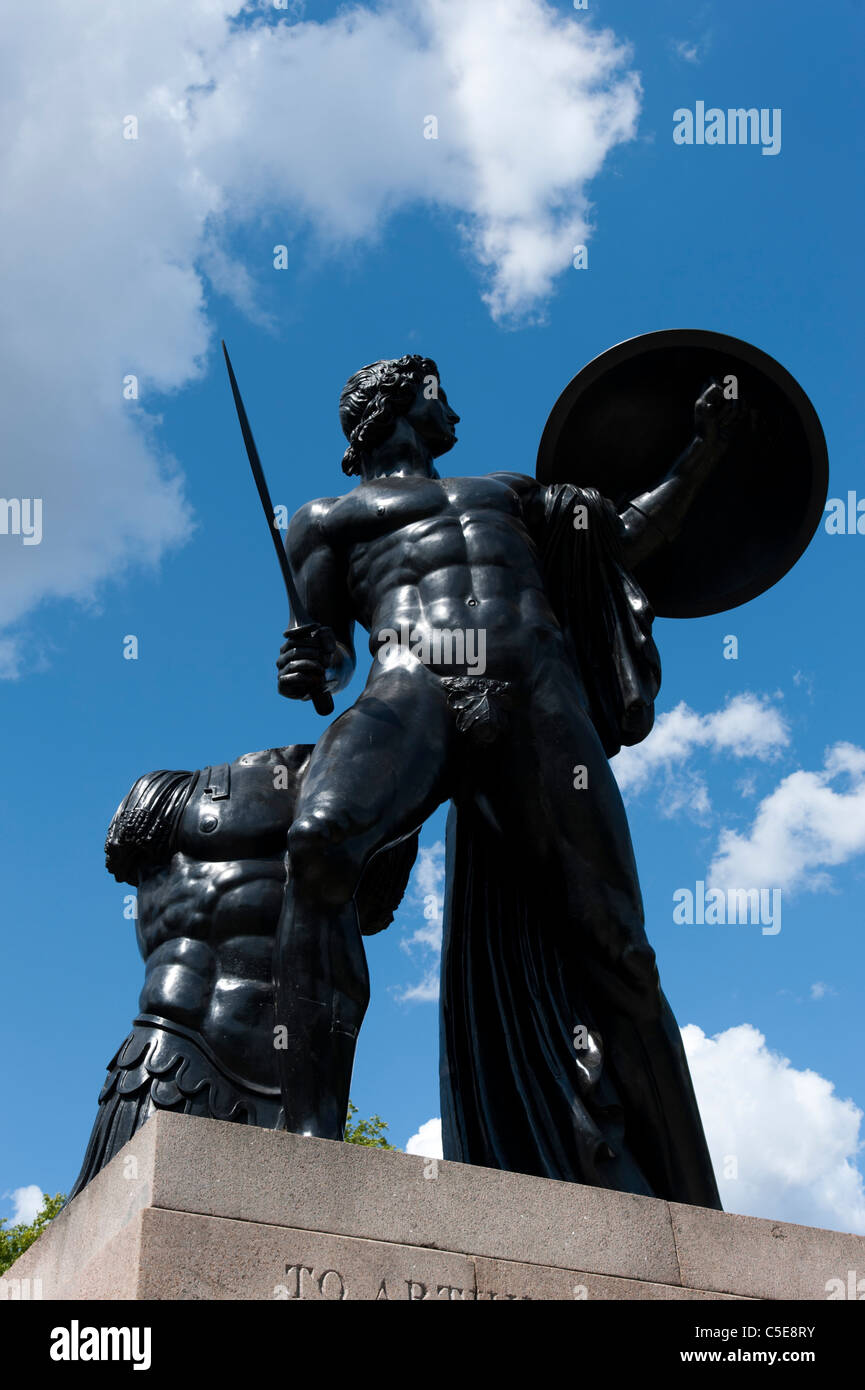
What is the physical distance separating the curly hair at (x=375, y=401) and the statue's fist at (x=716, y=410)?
70.5 inches

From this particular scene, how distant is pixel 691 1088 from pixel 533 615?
2.71 metres

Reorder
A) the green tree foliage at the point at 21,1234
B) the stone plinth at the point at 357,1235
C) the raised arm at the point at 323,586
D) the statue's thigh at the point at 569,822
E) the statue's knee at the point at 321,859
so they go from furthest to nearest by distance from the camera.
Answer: the green tree foliage at the point at 21,1234 < the raised arm at the point at 323,586 < the statue's thigh at the point at 569,822 < the statue's knee at the point at 321,859 < the stone plinth at the point at 357,1235

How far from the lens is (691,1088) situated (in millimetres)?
8109

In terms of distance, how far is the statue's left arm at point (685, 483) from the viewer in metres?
10.2

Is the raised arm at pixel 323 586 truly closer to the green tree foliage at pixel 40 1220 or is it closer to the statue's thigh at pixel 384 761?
the statue's thigh at pixel 384 761

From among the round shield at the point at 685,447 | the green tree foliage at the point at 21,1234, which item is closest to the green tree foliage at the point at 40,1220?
the green tree foliage at the point at 21,1234

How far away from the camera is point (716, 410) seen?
33.7 feet

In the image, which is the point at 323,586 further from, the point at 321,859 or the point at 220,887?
the point at 321,859

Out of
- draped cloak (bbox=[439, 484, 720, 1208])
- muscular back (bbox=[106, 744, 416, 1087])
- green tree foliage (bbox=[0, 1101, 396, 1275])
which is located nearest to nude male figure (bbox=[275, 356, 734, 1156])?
draped cloak (bbox=[439, 484, 720, 1208])

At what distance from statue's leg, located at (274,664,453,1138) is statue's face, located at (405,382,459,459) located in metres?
2.70

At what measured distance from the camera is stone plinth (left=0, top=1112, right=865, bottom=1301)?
5406mm

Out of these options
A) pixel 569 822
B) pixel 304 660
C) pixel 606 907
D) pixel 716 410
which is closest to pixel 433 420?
pixel 716 410

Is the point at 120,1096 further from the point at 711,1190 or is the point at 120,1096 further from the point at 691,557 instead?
the point at 691,557
